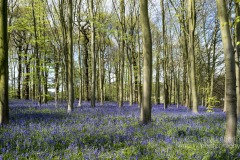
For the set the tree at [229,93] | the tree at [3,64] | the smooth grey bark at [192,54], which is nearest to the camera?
the tree at [229,93]

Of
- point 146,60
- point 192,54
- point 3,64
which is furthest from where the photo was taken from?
point 192,54

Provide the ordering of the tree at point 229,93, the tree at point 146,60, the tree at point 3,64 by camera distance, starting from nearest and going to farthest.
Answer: the tree at point 229,93 → the tree at point 3,64 → the tree at point 146,60

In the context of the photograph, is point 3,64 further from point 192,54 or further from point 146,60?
point 192,54

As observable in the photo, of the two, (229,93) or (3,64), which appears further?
(3,64)

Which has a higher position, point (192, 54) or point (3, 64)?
point (192, 54)

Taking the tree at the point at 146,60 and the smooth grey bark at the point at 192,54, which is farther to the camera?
the smooth grey bark at the point at 192,54

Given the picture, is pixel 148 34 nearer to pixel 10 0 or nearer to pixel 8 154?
pixel 8 154

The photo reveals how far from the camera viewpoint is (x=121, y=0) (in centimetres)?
1862

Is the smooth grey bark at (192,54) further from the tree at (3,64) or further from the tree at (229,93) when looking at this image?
the tree at (3,64)

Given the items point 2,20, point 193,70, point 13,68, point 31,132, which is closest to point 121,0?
point 193,70

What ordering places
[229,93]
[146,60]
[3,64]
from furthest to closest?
[146,60]
[3,64]
[229,93]

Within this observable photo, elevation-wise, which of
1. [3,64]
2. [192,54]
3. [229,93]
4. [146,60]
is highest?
[192,54]

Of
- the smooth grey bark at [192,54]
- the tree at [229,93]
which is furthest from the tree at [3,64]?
the smooth grey bark at [192,54]

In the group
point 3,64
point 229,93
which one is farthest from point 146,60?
point 3,64
